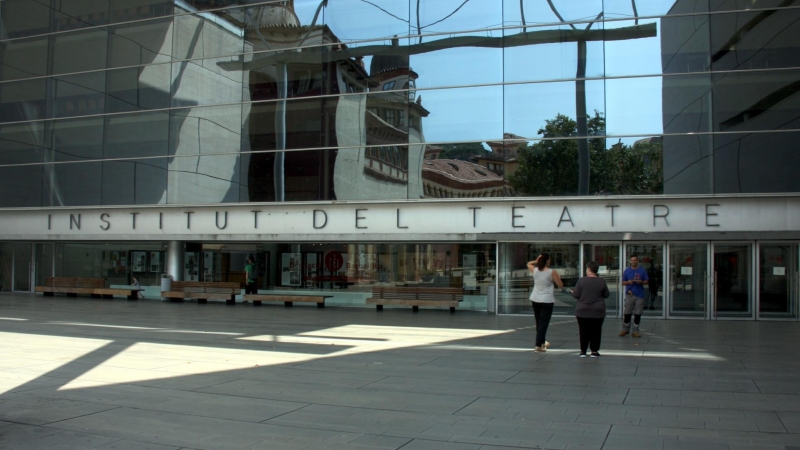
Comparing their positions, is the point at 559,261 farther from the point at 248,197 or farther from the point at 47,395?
the point at 47,395

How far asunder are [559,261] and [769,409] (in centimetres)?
1126

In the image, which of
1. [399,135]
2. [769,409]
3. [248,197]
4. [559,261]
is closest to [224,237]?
[248,197]

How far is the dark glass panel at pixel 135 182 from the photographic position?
22.3 metres

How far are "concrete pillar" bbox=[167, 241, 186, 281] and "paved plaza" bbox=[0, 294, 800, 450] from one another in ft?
27.9

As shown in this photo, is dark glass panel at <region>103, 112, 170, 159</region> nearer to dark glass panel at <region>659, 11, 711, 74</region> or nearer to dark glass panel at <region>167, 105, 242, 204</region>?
dark glass panel at <region>167, 105, 242, 204</region>

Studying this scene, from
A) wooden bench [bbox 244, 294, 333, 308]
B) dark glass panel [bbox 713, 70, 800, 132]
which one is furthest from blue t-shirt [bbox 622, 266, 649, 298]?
wooden bench [bbox 244, 294, 333, 308]

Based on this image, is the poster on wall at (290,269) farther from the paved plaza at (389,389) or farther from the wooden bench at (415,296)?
the paved plaza at (389,389)

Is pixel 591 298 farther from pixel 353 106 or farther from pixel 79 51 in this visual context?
pixel 79 51

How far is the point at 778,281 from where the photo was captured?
653 inches

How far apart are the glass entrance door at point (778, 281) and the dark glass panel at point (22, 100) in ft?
80.6

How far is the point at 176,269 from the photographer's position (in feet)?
75.9

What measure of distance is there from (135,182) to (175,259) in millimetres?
3011

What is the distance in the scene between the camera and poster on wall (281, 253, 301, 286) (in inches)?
887

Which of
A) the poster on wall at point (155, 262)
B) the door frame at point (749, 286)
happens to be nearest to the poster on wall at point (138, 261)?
the poster on wall at point (155, 262)
